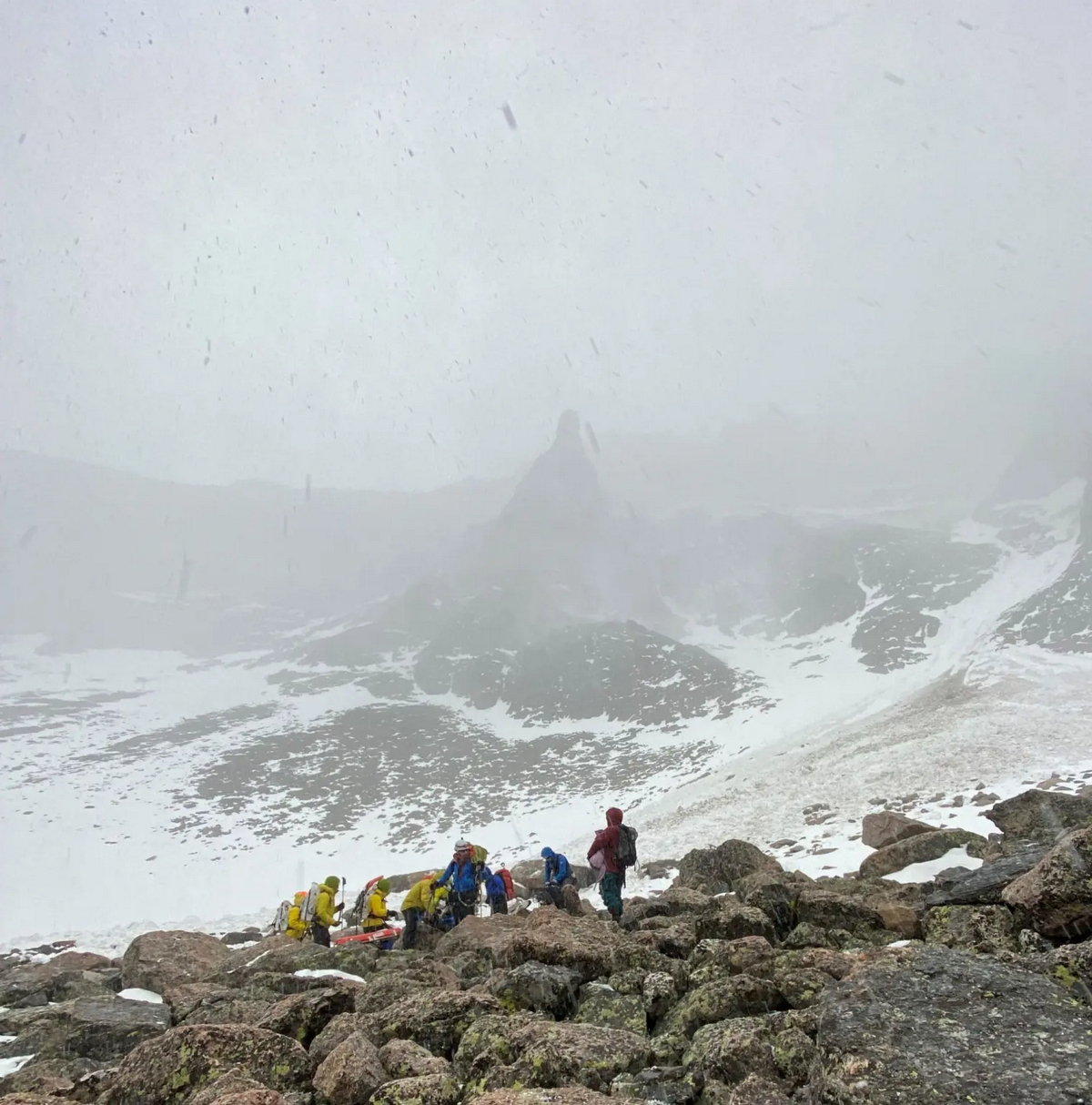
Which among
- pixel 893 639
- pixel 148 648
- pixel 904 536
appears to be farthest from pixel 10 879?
pixel 904 536

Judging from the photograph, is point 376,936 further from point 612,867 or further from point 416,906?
point 612,867

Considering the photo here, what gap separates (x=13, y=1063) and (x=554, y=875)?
32.6ft

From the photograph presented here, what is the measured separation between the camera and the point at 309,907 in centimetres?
1378

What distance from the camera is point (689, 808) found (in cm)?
3844

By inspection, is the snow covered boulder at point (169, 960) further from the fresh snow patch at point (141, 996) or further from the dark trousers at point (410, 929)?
the dark trousers at point (410, 929)

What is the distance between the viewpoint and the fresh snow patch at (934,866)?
36.1 feet

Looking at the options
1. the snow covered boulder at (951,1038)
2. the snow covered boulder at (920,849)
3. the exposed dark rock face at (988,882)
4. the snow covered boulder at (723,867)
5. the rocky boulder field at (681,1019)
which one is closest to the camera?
the snow covered boulder at (951,1038)

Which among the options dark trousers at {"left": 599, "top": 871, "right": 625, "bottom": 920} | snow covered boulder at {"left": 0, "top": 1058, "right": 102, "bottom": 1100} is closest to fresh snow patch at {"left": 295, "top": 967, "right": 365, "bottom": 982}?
snow covered boulder at {"left": 0, "top": 1058, "right": 102, "bottom": 1100}

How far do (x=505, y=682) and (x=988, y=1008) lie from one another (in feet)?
325

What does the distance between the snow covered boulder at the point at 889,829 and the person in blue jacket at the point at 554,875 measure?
24.3 ft

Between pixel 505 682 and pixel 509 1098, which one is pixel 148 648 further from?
pixel 509 1098

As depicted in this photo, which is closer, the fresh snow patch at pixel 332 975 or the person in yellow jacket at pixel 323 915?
the fresh snow patch at pixel 332 975

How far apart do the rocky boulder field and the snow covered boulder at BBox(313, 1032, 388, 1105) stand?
16 millimetres

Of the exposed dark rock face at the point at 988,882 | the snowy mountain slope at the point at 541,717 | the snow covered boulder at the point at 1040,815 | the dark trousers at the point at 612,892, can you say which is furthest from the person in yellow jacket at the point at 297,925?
the snowy mountain slope at the point at 541,717
